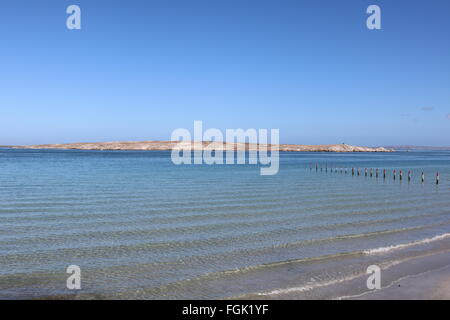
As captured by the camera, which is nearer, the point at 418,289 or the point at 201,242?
the point at 418,289

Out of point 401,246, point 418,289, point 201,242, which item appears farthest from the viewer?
point 201,242

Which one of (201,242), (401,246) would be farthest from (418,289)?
(201,242)

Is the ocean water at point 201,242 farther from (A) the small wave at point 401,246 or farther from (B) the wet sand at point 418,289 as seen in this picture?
(B) the wet sand at point 418,289

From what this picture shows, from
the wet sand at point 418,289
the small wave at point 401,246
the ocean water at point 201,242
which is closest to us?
the wet sand at point 418,289

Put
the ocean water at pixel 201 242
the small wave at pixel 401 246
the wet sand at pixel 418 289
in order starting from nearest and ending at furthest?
the wet sand at pixel 418 289, the ocean water at pixel 201 242, the small wave at pixel 401 246

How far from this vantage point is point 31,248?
12125mm

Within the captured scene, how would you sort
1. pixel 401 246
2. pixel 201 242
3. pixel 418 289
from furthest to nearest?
1. pixel 201 242
2. pixel 401 246
3. pixel 418 289

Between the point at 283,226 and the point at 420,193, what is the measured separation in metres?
18.3

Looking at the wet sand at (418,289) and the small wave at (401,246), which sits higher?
the wet sand at (418,289)

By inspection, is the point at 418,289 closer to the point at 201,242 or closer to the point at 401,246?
the point at 401,246

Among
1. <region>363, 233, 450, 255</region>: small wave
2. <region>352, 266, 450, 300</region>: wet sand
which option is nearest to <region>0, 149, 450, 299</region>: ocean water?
<region>363, 233, 450, 255</region>: small wave

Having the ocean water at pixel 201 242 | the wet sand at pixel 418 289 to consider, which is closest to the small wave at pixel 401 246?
the ocean water at pixel 201 242
